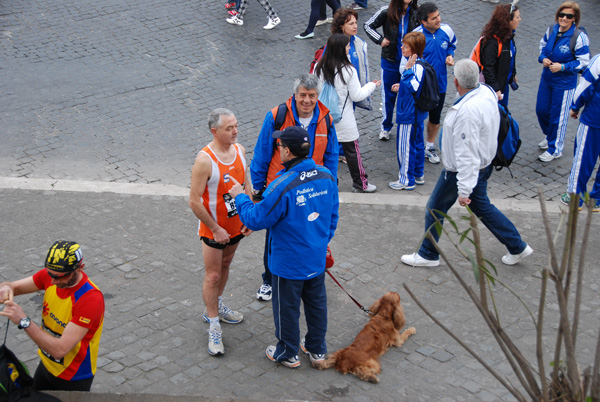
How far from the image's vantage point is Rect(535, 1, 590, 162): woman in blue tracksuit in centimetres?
810

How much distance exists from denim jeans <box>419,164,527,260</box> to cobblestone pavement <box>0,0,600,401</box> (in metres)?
0.27

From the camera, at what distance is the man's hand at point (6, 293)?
3617 mm

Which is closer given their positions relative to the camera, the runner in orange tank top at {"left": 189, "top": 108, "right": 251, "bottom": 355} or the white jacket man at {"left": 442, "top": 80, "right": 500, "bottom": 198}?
the runner in orange tank top at {"left": 189, "top": 108, "right": 251, "bottom": 355}

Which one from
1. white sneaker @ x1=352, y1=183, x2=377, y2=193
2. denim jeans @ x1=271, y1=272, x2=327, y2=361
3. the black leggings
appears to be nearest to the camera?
the black leggings

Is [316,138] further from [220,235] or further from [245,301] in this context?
[245,301]

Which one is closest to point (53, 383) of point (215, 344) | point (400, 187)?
point (215, 344)

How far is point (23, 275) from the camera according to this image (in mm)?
6012

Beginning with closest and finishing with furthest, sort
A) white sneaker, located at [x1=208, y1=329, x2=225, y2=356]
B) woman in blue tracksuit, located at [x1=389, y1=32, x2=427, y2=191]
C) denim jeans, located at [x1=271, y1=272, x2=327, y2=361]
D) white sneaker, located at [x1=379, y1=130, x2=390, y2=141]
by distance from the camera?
denim jeans, located at [x1=271, y1=272, x2=327, y2=361] < white sneaker, located at [x1=208, y1=329, x2=225, y2=356] < woman in blue tracksuit, located at [x1=389, y1=32, x2=427, y2=191] < white sneaker, located at [x1=379, y1=130, x2=390, y2=141]

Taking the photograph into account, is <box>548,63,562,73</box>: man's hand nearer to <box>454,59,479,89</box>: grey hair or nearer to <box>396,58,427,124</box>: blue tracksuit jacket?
<box>396,58,427,124</box>: blue tracksuit jacket

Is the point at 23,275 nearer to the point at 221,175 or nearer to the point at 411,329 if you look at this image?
the point at 221,175

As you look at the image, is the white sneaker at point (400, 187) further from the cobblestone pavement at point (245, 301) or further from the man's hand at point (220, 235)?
the man's hand at point (220, 235)

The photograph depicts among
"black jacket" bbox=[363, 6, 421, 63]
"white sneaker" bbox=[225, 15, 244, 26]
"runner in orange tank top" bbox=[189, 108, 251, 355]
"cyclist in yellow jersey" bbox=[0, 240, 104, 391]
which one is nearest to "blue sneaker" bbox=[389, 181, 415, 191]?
"black jacket" bbox=[363, 6, 421, 63]

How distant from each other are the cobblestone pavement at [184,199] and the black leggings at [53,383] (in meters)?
0.73

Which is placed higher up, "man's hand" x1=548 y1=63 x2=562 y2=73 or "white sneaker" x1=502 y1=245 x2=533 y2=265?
"man's hand" x1=548 y1=63 x2=562 y2=73
